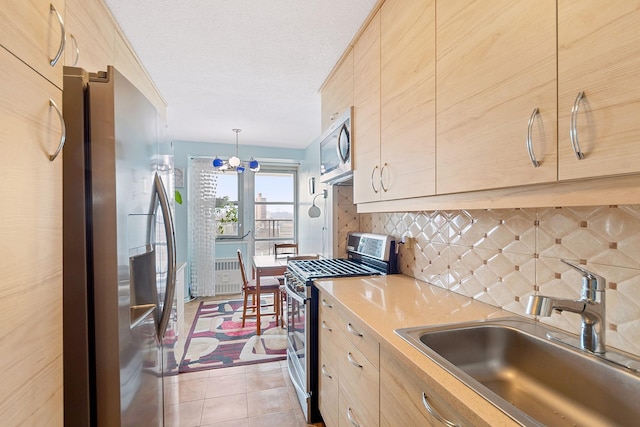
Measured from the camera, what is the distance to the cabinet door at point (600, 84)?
58 cm

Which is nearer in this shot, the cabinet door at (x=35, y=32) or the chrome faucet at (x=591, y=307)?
the cabinet door at (x=35, y=32)

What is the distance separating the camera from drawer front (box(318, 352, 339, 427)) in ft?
5.01

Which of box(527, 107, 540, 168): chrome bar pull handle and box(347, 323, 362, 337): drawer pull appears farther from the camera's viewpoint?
box(347, 323, 362, 337): drawer pull

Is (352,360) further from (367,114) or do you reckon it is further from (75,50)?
(75,50)

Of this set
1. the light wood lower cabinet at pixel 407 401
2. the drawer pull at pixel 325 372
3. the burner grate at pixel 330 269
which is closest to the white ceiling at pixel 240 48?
the burner grate at pixel 330 269

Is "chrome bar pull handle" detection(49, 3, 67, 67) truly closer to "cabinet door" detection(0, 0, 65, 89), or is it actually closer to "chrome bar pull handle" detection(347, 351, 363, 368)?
"cabinet door" detection(0, 0, 65, 89)

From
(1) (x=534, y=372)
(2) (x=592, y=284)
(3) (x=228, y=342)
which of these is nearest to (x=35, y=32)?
(2) (x=592, y=284)

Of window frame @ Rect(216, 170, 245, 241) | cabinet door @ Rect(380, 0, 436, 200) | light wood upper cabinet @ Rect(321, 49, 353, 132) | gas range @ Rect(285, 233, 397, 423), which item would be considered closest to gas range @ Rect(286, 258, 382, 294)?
gas range @ Rect(285, 233, 397, 423)

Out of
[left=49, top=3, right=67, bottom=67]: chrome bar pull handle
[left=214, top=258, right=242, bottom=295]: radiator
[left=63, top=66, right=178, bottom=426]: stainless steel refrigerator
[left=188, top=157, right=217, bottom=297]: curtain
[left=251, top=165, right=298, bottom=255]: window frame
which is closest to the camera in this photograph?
[left=49, top=3, right=67, bottom=67]: chrome bar pull handle

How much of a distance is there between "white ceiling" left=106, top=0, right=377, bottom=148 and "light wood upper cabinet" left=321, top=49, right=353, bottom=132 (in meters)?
0.07

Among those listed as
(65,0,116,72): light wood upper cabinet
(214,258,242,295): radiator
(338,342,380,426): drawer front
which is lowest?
(214,258,242,295): radiator

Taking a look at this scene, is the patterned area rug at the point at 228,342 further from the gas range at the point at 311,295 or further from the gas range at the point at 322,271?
the gas range at the point at 322,271

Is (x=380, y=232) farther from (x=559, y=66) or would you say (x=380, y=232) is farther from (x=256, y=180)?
(x=256, y=180)

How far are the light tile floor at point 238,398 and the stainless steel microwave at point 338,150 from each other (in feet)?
5.39
